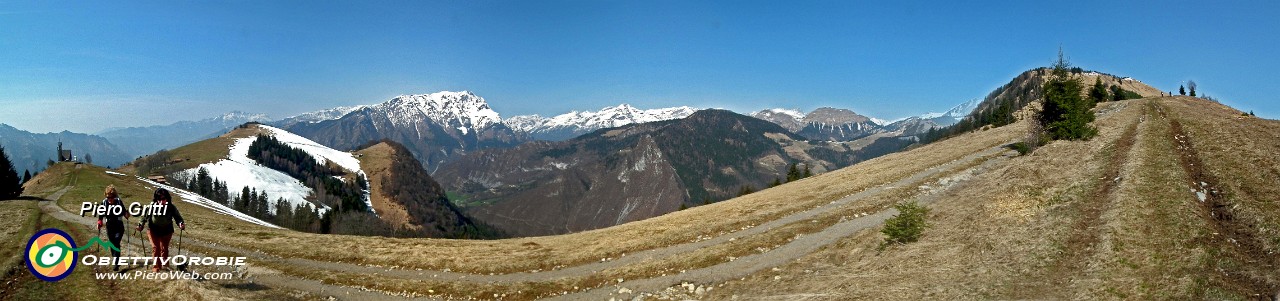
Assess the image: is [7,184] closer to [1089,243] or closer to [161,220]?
[161,220]

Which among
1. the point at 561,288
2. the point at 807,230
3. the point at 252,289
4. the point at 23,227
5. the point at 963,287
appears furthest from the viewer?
the point at 23,227

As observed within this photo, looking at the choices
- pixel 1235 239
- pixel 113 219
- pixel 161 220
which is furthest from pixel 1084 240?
pixel 113 219

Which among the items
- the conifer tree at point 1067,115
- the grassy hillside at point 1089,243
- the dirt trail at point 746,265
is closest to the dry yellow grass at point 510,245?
the dirt trail at point 746,265

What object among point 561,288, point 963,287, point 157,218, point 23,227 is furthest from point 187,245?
point 963,287

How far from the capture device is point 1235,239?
68.5ft

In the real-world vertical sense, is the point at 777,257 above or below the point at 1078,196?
below

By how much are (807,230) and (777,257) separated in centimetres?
732

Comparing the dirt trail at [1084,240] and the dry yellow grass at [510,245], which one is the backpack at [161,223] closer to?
the dry yellow grass at [510,245]

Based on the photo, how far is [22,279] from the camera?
22.2 meters

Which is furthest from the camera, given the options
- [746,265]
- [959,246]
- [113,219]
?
[746,265]

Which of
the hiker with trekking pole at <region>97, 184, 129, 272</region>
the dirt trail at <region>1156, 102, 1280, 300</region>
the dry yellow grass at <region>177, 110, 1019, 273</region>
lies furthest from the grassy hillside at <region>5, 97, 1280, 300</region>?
the hiker with trekking pole at <region>97, 184, 129, 272</region>

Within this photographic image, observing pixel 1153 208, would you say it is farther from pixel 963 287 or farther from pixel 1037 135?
pixel 1037 135

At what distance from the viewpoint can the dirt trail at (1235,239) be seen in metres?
17.0

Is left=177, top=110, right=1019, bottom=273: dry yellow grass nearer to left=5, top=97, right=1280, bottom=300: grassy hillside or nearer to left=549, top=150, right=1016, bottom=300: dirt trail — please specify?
left=5, top=97, right=1280, bottom=300: grassy hillside
